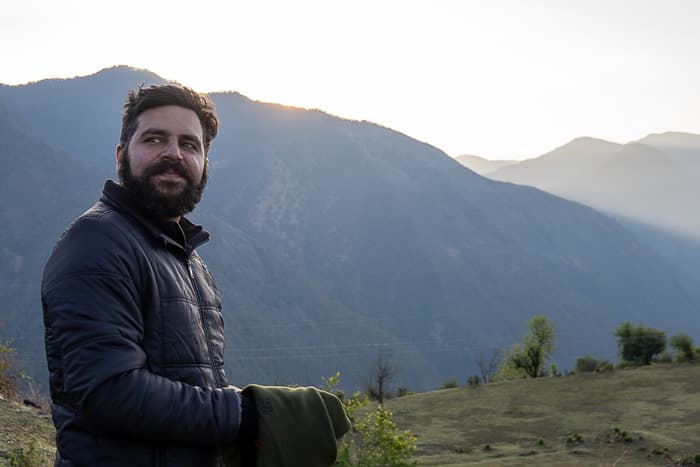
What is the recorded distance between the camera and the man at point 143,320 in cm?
212

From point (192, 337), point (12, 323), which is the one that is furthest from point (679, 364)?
point (12, 323)

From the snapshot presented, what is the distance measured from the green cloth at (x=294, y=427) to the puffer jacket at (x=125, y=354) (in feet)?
0.34

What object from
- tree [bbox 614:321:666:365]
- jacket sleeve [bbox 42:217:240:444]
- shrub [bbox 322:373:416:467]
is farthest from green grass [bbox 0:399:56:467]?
tree [bbox 614:321:666:365]

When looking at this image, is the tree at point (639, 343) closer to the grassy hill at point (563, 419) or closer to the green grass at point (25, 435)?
the grassy hill at point (563, 419)

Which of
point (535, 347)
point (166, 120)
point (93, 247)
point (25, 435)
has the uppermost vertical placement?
point (166, 120)

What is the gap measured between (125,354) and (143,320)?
20 centimetres

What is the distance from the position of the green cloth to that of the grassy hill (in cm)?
1053

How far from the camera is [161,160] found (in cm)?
257

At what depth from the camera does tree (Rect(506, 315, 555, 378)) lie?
49969mm

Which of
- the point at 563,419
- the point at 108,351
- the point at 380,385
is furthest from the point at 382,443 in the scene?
the point at 380,385

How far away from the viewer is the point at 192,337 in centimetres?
244

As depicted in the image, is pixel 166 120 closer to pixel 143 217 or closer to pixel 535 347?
pixel 143 217

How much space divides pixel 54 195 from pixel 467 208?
10739 centimetres

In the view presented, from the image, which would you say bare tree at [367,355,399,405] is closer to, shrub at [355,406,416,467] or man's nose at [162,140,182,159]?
shrub at [355,406,416,467]
